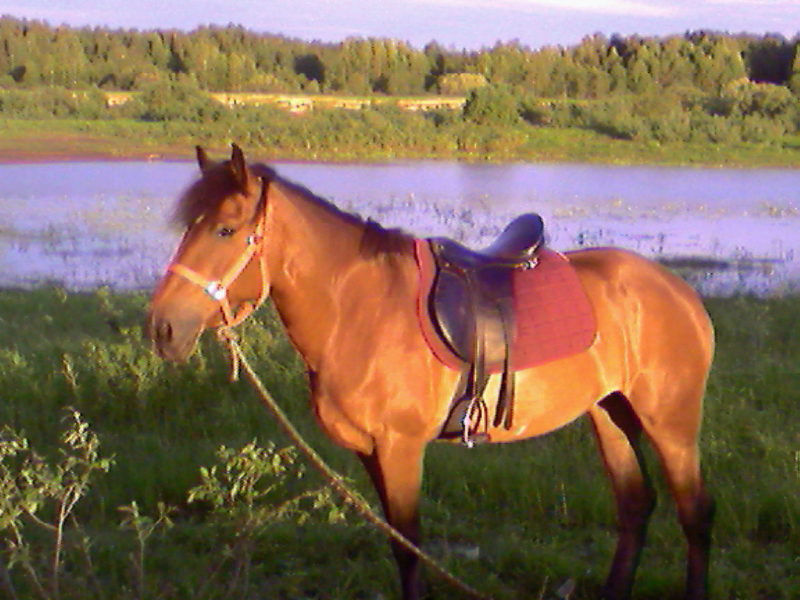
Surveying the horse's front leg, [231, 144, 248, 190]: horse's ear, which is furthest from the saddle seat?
[231, 144, 248, 190]: horse's ear

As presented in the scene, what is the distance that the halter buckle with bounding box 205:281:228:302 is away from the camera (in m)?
2.88

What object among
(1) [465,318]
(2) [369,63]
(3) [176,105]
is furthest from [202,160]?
(2) [369,63]

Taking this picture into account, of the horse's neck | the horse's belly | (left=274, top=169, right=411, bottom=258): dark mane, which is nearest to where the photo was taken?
the horse's neck

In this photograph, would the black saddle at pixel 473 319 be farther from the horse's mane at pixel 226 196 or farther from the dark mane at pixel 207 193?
the dark mane at pixel 207 193

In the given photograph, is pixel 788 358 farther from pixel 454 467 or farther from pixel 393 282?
pixel 393 282

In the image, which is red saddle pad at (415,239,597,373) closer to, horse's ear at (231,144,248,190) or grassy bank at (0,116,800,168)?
horse's ear at (231,144,248,190)

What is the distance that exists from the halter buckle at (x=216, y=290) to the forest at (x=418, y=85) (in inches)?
894

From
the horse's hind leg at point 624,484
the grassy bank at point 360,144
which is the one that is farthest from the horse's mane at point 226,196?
the grassy bank at point 360,144

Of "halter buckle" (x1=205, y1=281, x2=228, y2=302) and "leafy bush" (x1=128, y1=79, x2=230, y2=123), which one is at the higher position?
"leafy bush" (x1=128, y1=79, x2=230, y2=123)

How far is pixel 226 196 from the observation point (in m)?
2.94

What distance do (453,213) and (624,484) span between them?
11.4 m

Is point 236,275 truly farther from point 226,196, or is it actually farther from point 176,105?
point 176,105

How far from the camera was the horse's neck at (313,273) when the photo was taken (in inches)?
122

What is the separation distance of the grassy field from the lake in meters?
3.86
